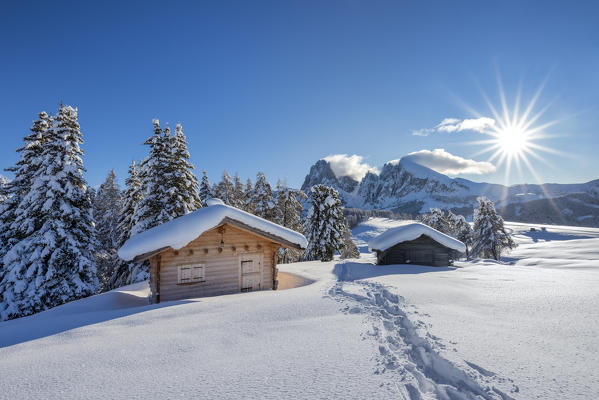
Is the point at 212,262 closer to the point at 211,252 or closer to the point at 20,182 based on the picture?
the point at 211,252

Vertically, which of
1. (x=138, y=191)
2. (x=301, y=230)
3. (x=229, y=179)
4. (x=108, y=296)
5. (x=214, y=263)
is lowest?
(x=108, y=296)

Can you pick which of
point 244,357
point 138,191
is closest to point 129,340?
point 244,357

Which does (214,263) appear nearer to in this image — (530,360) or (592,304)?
(530,360)

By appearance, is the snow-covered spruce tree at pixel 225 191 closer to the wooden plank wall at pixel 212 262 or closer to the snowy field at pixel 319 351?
the wooden plank wall at pixel 212 262

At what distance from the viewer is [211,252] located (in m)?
11.4

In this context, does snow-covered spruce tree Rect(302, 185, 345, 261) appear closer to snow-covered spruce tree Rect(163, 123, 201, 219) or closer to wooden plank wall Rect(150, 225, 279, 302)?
snow-covered spruce tree Rect(163, 123, 201, 219)

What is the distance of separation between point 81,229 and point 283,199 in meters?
18.2

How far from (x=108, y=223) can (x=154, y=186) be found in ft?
54.7

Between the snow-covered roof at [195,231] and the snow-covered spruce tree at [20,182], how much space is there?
10.9 meters

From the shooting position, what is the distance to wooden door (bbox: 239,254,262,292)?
1203cm

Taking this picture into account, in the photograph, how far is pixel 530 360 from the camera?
3674mm

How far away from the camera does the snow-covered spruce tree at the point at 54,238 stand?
44.8 feet

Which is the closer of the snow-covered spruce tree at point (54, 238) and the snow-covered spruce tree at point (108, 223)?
the snow-covered spruce tree at point (54, 238)

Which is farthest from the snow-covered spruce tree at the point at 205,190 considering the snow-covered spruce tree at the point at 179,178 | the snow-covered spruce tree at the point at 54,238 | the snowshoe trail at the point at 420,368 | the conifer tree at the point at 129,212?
the snowshoe trail at the point at 420,368
